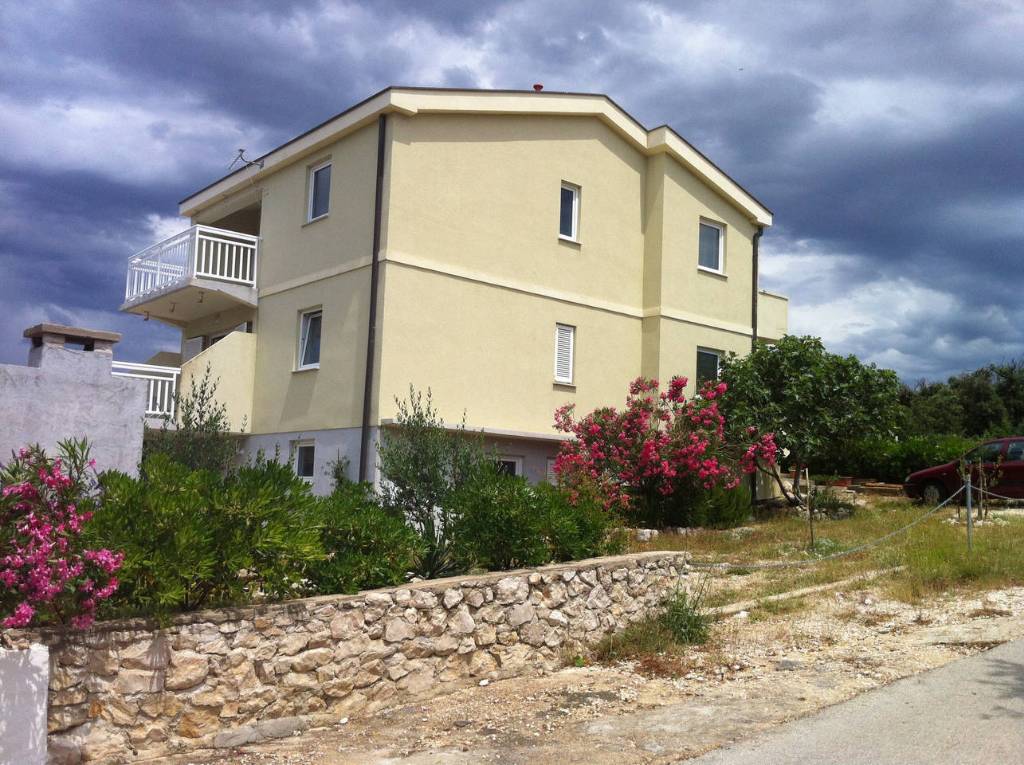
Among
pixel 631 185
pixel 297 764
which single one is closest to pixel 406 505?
pixel 297 764

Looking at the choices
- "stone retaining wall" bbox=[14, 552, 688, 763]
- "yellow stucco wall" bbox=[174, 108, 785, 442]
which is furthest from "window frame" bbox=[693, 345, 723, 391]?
"stone retaining wall" bbox=[14, 552, 688, 763]

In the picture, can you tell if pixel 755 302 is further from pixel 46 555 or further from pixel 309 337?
pixel 46 555

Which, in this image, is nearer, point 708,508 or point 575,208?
point 708,508

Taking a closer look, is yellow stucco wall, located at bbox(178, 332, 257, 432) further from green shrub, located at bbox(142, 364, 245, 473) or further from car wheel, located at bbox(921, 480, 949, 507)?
car wheel, located at bbox(921, 480, 949, 507)

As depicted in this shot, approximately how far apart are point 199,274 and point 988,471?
55.1 ft

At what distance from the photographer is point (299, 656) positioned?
22.9 feet

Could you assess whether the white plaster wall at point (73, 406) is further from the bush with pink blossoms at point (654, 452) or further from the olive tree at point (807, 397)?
the olive tree at point (807, 397)

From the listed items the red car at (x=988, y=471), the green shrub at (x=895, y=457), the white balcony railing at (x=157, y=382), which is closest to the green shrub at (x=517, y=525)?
the white balcony railing at (x=157, y=382)

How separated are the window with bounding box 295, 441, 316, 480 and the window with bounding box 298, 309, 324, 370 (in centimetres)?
Result: 153

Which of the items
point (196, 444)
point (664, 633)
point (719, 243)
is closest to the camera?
point (664, 633)

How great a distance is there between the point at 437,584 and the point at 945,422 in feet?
111

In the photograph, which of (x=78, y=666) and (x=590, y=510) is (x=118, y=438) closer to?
(x=78, y=666)

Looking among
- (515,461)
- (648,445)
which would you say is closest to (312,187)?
(515,461)

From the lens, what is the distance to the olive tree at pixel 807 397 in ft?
64.4
